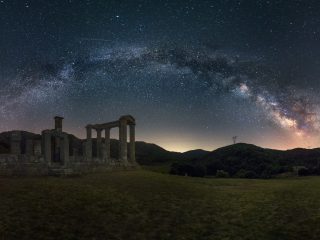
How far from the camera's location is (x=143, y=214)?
18.7m

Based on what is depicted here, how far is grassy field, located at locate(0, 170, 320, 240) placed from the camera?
15.3m

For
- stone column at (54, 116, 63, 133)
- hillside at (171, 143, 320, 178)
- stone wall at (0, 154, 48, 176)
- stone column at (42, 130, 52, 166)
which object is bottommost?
hillside at (171, 143, 320, 178)

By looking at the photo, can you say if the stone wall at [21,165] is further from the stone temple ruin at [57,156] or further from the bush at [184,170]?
the bush at [184,170]

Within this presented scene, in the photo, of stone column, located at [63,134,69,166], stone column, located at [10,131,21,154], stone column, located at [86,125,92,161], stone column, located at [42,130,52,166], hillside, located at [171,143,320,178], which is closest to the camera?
stone column, located at [10,131,21,154]

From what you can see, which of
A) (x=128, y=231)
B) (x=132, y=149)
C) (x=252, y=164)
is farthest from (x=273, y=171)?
(x=128, y=231)

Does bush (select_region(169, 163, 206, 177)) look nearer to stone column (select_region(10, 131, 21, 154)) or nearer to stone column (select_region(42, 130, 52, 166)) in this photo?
stone column (select_region(42, 130, 52, 166))

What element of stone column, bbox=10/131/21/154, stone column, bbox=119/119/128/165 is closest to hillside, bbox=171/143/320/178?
stone column, bbox=119/119/128/165

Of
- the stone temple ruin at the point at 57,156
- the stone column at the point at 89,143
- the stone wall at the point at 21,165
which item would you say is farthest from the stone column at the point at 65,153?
the stone column at the point at 89,143

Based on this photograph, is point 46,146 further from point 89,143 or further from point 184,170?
point 184,170

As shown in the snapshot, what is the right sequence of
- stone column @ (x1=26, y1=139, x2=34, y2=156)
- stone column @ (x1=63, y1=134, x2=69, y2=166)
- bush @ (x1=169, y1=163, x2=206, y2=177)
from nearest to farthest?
stone column @ (x1=63, y1=134, x2=69, y2=166), stone column @ (x1=26, y1=139, x2=34, y2=156), bush @ (x1=169, y1=163, x2=206, y2=177)

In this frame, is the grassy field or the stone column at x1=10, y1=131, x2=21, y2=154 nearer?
the grassy field

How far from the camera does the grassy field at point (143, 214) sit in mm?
15305

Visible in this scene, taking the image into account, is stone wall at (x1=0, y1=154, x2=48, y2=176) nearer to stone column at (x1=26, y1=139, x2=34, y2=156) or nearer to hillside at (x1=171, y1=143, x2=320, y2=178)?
stone column at (x1=26, y1=139, x2=34, y2=156)

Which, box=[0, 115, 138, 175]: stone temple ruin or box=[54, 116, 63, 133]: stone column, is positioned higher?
box=[54, 116, 63, 133]: stone column
